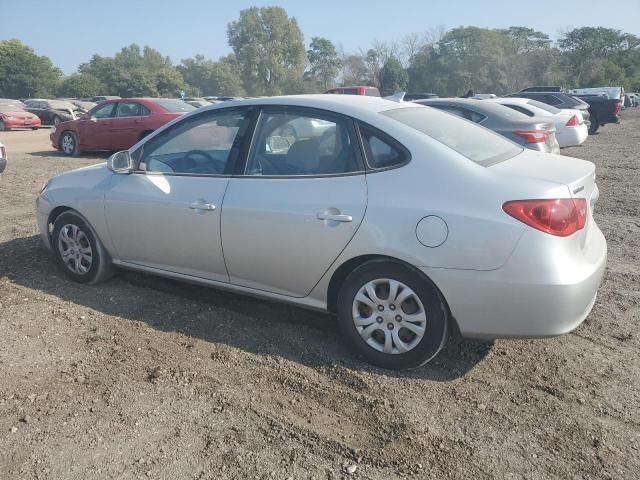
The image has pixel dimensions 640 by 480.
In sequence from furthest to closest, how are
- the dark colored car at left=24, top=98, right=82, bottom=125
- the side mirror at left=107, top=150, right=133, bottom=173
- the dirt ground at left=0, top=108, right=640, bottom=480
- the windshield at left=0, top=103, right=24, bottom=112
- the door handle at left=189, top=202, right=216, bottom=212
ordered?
the dark colored car at left=24, top=98, right=82, bottom=125 < the windshield at left=0, top=103, right=24, bottom=112 < the side mirror at left=107, top=150, right=133, bottom=173 < the door handle at left=189, top=202, right=216, bottom=212 < the dirt ground at left=0, top=108, right=640, bottom=480

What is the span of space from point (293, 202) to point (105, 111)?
1221 centimetres

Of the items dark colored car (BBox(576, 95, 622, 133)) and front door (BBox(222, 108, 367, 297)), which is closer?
front door (BBox(222, 108, 367, 297))

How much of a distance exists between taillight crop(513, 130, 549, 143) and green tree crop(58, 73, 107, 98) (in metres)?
78.0

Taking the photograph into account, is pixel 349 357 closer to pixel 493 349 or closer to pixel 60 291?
pixel 493 349

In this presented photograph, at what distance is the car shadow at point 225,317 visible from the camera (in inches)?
144

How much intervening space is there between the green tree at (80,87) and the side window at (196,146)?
80.1m

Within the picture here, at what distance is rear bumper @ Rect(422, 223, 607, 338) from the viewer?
3020 millimetres

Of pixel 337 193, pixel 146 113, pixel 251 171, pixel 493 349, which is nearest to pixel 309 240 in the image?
pixel 337 193

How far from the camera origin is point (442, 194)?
3.20m

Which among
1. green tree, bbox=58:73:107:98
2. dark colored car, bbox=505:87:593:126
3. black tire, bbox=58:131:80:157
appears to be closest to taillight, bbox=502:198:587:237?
black tire, bbox=58:131:80:157

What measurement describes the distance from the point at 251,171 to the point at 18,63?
83615 millimetres

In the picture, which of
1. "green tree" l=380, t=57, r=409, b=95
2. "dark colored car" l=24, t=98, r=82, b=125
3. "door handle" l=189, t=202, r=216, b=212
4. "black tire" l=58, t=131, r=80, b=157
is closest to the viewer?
"door handle" l=189, t=202, r=216, b=212

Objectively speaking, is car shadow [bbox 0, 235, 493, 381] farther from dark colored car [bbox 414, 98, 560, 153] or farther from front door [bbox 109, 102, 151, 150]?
front door [bbox 109, 102, 151, 150]

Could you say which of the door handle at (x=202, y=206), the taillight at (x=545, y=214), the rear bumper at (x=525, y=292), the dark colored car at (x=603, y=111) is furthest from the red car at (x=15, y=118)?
the taillight at (x=545, y=214)
